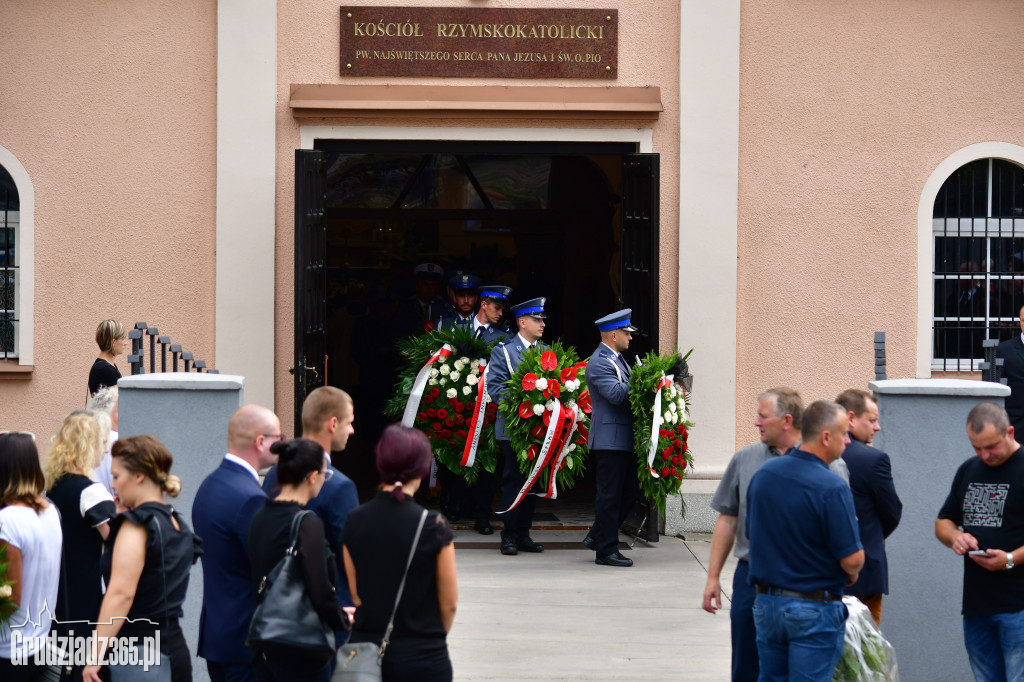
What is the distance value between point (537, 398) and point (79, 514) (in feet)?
16.8

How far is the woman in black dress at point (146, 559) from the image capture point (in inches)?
188

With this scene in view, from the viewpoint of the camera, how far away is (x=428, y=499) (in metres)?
12.6

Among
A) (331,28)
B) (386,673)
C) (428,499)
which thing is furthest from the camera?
(428,499)

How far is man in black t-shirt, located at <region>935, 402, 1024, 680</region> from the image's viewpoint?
5723mm

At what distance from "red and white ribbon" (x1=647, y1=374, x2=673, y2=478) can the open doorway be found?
340cm

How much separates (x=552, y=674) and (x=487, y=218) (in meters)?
8.95

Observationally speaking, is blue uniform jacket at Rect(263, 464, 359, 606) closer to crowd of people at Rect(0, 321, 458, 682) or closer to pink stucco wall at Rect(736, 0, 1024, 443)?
crowd of people at Rect(0, 321, 458, 682)

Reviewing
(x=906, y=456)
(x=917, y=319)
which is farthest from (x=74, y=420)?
(x=917, y=319)

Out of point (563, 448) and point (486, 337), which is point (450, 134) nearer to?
point (486, 337)

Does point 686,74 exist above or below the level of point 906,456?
above

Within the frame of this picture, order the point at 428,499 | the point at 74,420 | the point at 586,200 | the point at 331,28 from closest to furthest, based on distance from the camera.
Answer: the point at 74,420 < the point at 331,28 < the point at 428,499 < the point at 586,200

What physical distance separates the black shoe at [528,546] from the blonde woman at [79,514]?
17.0 ft

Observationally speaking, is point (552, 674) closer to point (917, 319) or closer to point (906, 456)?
point (906, 456)

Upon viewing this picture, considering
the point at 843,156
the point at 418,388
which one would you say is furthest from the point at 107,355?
the point at 843,156
